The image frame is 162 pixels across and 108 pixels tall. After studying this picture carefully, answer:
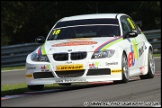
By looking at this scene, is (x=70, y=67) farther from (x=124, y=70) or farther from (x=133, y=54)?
(x=133, y=54)

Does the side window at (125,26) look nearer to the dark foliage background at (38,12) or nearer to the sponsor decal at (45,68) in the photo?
the sponsor decal at (45,68)

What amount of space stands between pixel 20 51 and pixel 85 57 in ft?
46.7

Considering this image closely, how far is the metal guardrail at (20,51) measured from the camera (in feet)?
81.7

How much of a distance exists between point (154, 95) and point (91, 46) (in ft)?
8.54

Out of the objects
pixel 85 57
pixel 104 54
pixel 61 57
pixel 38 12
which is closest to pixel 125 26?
pixel 104 54

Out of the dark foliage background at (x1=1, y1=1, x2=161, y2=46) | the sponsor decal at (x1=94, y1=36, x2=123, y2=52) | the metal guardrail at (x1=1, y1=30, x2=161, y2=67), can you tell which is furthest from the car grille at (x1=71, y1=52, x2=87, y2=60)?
the dark foliage background at (x1=1, y1=1, x2=161, y2=46)

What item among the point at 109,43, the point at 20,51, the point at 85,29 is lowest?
the point at 20,51

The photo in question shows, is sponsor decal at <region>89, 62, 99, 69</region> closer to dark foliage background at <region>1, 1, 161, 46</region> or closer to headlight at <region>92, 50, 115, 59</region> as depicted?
headlight at <region>92, 50, 115, 59</region>

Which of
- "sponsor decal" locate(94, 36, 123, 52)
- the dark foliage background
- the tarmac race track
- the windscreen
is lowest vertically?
the tarmac race track

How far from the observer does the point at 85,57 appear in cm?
1111

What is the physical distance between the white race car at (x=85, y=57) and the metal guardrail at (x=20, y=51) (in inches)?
484

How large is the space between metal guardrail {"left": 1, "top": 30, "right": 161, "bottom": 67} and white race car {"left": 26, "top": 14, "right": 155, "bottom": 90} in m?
12.3

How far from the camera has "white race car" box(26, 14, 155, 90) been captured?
1106cm

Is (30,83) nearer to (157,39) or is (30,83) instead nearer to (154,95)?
(154,95)
